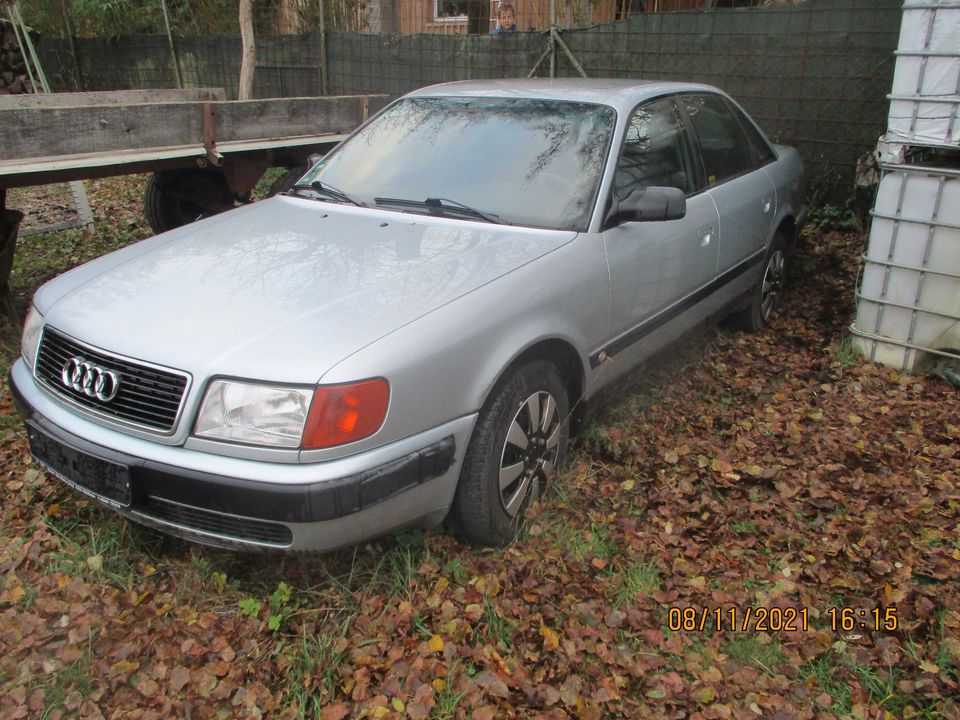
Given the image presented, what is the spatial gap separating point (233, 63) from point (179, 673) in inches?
442

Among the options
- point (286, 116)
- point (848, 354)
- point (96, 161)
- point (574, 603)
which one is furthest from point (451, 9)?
point (574, 603)

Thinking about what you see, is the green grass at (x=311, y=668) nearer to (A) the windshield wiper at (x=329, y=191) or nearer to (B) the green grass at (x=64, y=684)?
(B) the green grass at (x=64, y=684)

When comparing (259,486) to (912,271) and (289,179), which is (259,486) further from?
(289,179)

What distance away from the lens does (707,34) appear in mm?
7457

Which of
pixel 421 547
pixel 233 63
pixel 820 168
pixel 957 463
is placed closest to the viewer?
pixel 421 547

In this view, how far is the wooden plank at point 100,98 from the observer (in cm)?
661

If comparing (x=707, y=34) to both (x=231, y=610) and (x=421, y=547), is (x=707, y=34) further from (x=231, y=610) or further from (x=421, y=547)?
(x=231, y=610)

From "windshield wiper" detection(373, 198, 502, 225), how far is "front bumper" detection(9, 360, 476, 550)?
1.00m

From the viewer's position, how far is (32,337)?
2902 millimetres

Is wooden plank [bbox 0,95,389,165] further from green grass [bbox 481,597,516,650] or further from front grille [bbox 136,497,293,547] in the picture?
green grass [bbox 481,597,516,650]

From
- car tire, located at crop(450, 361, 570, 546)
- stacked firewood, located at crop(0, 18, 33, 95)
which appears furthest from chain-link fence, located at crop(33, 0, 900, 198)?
car tire, located at crop(450, 361, 570, 546)

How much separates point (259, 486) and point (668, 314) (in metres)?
2.24

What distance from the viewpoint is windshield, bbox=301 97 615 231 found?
10.9 ft

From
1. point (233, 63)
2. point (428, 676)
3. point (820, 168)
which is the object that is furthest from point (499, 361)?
point (233, 63)
